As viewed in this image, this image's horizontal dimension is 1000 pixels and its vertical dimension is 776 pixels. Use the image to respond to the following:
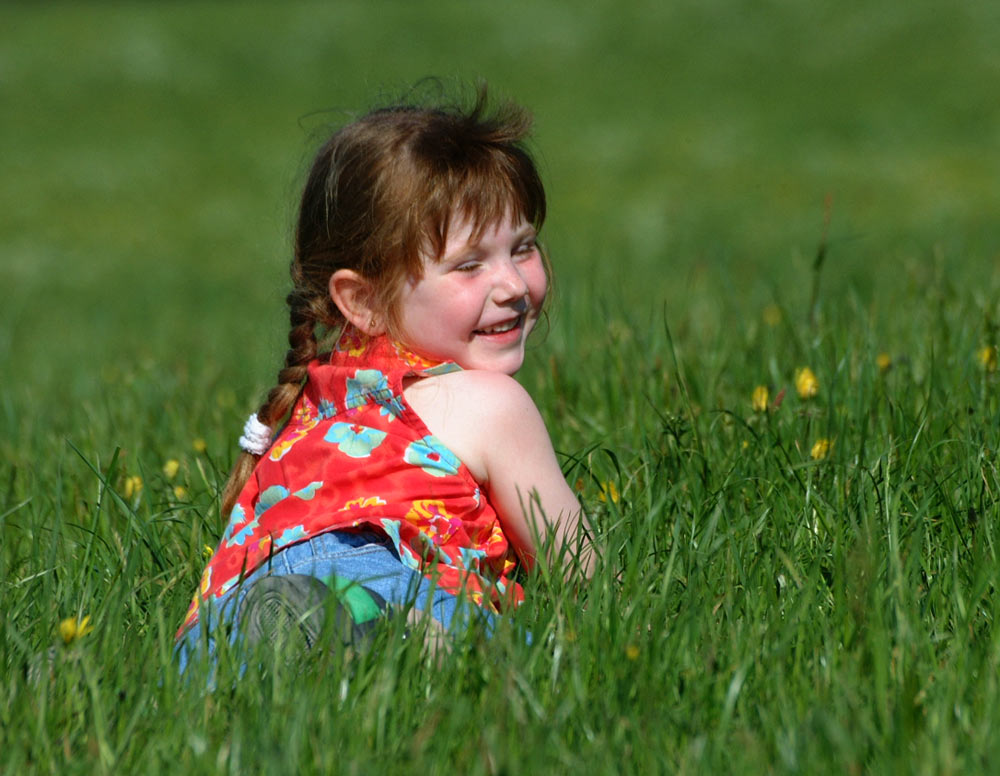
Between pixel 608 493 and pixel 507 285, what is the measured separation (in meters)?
0.43

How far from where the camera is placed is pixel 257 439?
8.59ft

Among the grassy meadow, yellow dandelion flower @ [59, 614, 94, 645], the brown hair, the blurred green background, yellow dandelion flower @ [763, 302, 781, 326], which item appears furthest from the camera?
the blurred green background

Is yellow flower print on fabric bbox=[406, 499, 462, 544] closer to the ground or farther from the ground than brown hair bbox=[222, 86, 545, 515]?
closer to the ground

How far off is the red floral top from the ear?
0.04 meters

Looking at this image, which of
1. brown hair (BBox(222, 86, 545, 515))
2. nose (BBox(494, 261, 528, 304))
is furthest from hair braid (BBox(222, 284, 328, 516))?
nose (BBox(494, 261, 528, 304))

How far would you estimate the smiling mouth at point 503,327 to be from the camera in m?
2.54

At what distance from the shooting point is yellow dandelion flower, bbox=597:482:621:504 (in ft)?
8.18

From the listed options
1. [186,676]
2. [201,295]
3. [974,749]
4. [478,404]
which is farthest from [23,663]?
[201,295]

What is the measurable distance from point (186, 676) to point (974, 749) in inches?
43.6

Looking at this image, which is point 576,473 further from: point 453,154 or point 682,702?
point 682,702

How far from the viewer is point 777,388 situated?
3221 millimetres

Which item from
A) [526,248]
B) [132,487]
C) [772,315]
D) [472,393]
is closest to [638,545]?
[472,393]

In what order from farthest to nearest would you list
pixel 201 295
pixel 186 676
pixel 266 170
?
pixel 266 170 → pixel 201 295 → pixel 186 676

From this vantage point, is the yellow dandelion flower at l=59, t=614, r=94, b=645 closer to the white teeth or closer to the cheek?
the white teeth
